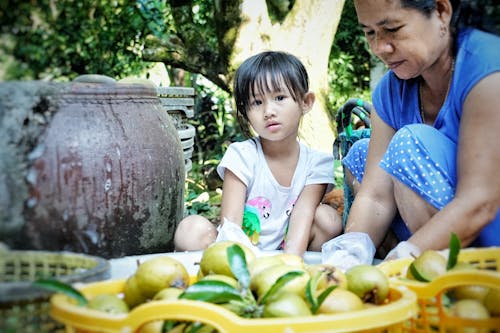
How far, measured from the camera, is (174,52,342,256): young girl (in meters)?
2.36

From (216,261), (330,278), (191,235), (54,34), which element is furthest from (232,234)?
(54,34)

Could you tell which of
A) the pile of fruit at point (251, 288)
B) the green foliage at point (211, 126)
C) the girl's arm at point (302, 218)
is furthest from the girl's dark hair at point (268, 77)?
the green foliage at point (211, 126)

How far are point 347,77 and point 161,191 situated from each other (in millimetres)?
6355

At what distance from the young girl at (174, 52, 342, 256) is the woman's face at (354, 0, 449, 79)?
56 centimetres

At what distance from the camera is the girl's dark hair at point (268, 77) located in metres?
2.37

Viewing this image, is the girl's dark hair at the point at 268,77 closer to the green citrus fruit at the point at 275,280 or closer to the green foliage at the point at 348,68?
the green citrus fruit at the point at 275,280

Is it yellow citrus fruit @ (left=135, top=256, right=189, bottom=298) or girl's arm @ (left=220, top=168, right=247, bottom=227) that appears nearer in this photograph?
yellow citrus fruit @ (left=135, top=256, right=189, bottom=298)

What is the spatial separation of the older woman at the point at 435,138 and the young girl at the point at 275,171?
317 millimetres

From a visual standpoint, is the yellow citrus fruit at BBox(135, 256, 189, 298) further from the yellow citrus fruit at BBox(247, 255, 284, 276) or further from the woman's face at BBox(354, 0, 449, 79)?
the woman's face at BBox(354, 0, 449, 79)

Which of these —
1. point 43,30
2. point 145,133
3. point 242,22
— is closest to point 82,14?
point 43,30

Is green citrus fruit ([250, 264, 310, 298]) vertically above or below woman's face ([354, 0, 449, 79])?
below

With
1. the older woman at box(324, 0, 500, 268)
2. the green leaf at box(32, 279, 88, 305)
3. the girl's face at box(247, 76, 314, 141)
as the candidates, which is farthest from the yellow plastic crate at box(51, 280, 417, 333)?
the girl's face at box(247, 76, 314, 141)

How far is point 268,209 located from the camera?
2.43m

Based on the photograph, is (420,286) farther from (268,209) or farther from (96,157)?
(268,209)
